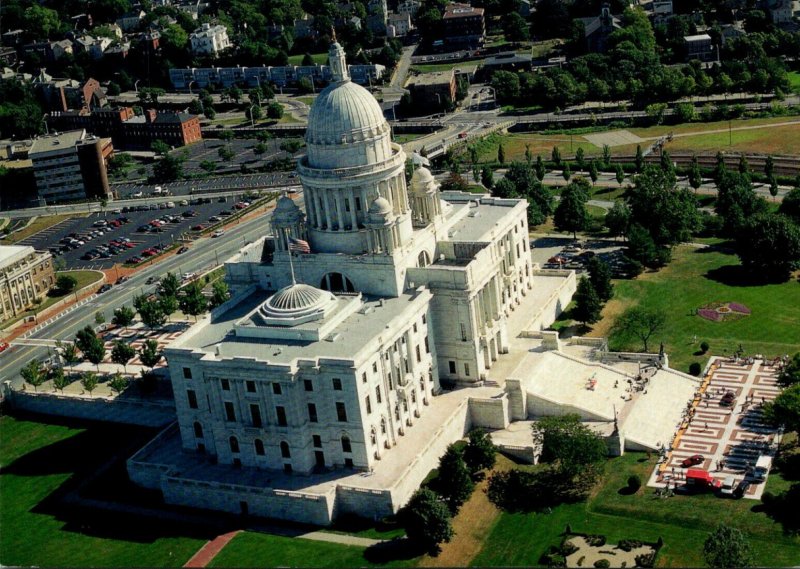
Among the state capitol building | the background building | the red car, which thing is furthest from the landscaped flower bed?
the background building

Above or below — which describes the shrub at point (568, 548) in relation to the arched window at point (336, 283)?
below

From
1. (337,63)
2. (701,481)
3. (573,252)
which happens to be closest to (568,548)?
(701,481)

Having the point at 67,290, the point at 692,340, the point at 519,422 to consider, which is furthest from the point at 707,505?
the point at 67,290

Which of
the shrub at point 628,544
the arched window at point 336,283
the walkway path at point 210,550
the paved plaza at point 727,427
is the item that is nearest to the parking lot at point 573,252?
the paved plaza at point 727,427

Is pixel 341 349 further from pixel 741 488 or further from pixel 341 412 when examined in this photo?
pixel 741 488

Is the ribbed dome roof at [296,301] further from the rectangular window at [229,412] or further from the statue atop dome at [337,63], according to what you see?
the statue atop dome at [337,63]
